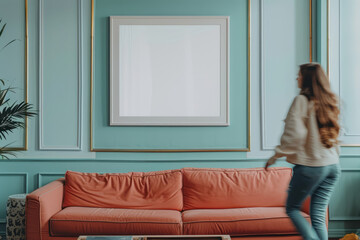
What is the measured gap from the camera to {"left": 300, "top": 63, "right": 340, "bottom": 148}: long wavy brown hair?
2.05 metres

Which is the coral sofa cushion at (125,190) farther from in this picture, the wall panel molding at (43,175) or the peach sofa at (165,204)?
the wall panel molding at (43,175)

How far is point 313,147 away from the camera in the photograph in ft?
6.75

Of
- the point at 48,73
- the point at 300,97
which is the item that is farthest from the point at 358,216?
the point at 48,73

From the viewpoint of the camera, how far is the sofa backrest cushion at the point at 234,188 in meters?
2.94

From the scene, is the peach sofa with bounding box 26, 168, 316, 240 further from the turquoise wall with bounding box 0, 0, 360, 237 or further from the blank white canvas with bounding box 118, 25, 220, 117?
the blank white canvas with bounding box 118, 25, 220, 117

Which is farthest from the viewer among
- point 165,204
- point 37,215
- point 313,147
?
point 165,204

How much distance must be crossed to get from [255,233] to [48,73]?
7.48 ft

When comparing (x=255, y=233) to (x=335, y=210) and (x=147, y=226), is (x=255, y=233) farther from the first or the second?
(x=335, y=210)

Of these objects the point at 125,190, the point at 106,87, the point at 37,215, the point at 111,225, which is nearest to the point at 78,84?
the point at 106,87

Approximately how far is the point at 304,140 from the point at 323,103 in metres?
0.24

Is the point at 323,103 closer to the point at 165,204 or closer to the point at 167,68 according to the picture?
the point at 165,204

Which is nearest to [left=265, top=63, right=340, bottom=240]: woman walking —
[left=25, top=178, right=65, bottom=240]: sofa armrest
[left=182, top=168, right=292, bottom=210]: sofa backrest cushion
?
[left=182, top=168, right=292, bottom=210]: sofa backrest cushion

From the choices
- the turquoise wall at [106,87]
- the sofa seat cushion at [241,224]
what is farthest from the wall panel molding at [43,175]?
the sofa seat cushion at [241,224]

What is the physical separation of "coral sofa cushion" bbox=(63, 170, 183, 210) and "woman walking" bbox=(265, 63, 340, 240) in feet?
3.66
